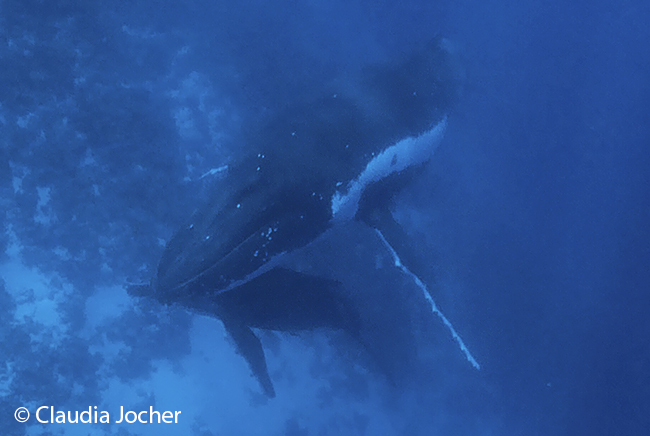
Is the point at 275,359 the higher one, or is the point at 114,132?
the point at 114,132

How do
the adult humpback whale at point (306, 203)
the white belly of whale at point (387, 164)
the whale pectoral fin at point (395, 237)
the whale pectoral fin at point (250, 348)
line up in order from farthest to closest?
the whale pectoral fin at point (395, 237) < the whale pectoral fin at point (250, 348) < the white belly of whale at point (387, 164) < the adult humpback whale at point (306, 203)

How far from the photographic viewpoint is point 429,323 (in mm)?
14164

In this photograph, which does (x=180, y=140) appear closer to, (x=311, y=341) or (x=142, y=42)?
(x=142, y=42)

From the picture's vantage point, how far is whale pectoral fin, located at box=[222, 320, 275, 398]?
1123cm

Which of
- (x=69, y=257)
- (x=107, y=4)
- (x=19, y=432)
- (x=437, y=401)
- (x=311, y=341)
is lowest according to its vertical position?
(x=437, y=401)

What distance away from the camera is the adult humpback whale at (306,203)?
858 cm

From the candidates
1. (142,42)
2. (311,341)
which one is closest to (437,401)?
(311,341)

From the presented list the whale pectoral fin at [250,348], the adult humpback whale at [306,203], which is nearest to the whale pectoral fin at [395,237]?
the adult humpback whale at [306,203]

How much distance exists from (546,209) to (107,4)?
17.1 m

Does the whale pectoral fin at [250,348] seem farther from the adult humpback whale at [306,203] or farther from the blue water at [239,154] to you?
the blue water at [239,154]

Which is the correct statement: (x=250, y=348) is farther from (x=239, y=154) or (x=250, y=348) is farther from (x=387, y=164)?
(x=387, y=164)

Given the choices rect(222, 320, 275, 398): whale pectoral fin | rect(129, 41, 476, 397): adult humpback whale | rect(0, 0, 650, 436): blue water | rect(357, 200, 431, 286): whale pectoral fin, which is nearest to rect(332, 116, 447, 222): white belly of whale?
rect(129, 41, 476, 397): adult humpback whale

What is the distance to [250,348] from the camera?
1136 cm

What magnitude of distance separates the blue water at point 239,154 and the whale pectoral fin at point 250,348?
148 centimetres
